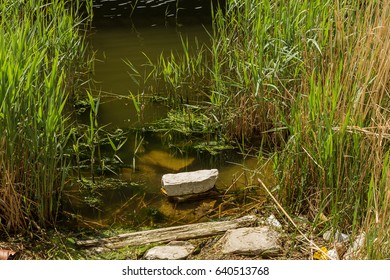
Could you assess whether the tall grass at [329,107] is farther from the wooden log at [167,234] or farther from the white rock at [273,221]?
the wooden log at [167,234]

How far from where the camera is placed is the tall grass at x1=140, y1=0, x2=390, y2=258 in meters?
3.50

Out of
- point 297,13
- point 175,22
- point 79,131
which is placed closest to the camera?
point 297,13

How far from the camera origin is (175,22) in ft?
25.1

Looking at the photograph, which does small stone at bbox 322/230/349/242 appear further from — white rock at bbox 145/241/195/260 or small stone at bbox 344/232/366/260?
white rock at bbox 145/241/195/260

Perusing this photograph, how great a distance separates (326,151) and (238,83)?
144cm

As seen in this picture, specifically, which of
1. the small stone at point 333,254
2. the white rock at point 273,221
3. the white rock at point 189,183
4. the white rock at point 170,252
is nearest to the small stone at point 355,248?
the small stone at point 333,254

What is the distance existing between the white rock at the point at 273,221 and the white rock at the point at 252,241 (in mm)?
54

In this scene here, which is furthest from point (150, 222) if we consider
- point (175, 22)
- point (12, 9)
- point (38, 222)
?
point (175, 22)

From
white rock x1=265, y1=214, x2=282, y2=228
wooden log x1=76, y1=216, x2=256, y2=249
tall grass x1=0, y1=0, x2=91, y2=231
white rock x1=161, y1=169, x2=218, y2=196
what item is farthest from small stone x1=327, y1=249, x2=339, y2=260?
tall grass x1=0, y1=0, x2=91, y2=231

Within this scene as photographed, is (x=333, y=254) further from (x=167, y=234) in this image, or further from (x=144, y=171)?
(x=144, y=171)

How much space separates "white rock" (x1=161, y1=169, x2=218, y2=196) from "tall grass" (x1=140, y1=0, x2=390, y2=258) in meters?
0.51

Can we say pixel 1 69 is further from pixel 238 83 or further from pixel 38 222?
pixel 238 83

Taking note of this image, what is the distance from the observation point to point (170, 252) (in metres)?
3.57

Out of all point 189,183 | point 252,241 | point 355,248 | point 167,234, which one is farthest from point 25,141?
point 355,248
